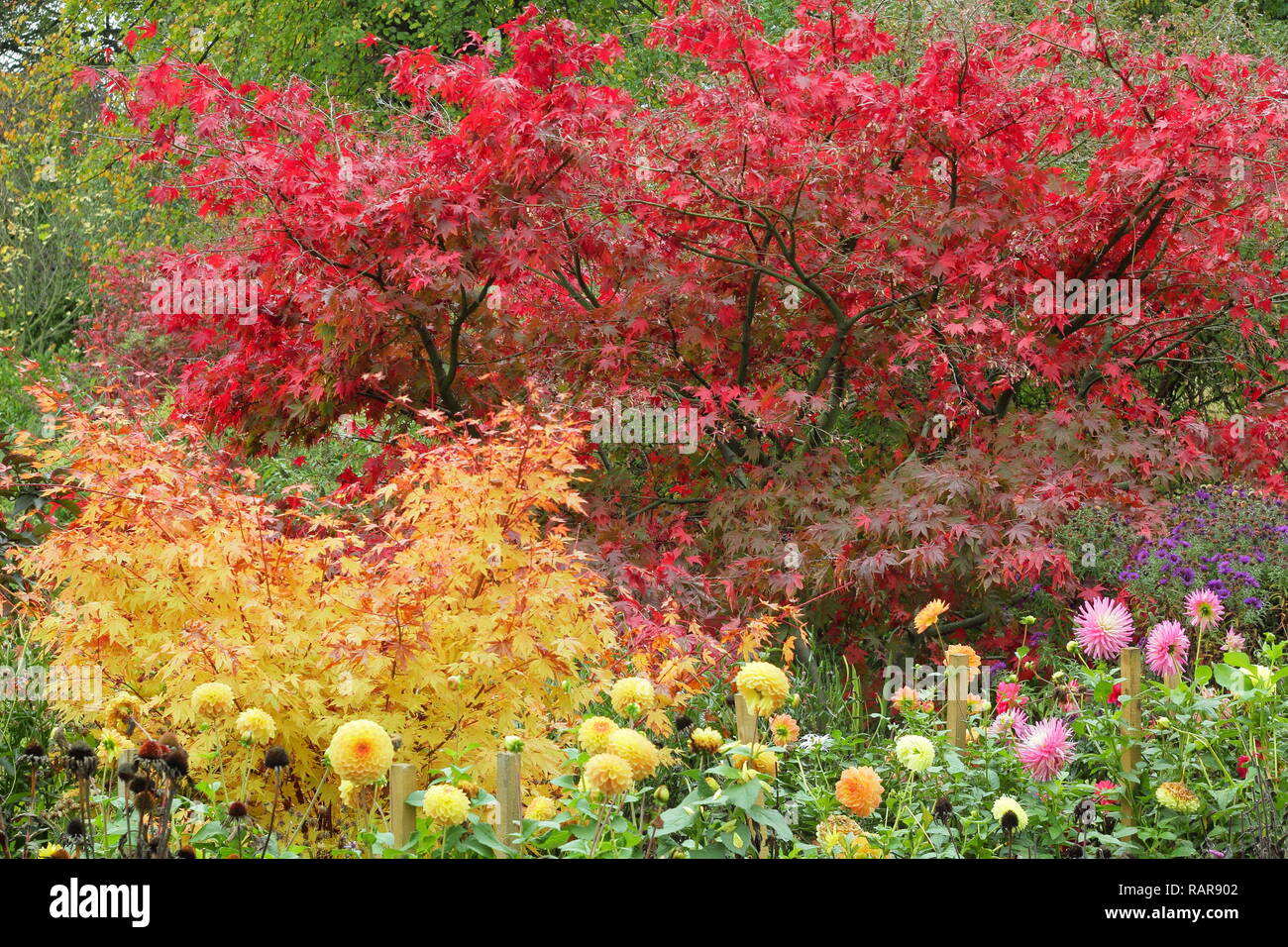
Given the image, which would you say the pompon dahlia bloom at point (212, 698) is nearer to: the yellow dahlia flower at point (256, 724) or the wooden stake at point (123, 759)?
the yellow dahlia flower at point (256, 724)

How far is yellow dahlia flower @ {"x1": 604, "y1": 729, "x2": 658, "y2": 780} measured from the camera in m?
2.07

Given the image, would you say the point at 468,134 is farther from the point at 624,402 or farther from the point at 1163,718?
the point at 1163,718

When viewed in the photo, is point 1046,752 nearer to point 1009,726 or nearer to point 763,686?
point 1009,726

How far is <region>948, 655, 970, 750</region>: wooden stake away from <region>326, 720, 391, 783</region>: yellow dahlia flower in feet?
4.56

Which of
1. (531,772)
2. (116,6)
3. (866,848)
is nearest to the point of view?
(866,848)

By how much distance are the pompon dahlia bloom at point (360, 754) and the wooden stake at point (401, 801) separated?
0.10 feet

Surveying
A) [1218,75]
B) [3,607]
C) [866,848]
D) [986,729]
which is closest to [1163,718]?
[986,729]

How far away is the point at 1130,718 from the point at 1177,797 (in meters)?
0.35

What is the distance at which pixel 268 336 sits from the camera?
4.80 metres

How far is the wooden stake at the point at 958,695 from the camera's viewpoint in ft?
9.82

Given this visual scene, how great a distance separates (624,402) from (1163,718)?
2364mm

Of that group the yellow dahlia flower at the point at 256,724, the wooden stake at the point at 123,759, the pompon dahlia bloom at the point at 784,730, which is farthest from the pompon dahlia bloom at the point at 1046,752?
the wooden stake at the point at 123,759

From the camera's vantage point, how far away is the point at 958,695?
9.98 ft

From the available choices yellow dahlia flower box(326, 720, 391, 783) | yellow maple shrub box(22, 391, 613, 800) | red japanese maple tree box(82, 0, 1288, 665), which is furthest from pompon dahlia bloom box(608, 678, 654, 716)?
red japanese maple tree box(82, 0, 1288, 665)
